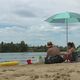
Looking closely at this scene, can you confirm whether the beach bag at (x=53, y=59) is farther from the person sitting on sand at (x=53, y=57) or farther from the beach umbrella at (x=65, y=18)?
the beach umbrella at (x=65, y=18)

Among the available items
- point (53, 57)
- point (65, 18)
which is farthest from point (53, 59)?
point (65, 18)

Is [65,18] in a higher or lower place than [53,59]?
higher

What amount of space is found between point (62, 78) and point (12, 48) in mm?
23743

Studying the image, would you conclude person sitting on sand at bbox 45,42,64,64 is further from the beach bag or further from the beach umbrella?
the beach umbrella

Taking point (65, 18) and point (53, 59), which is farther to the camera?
point (65, 18)

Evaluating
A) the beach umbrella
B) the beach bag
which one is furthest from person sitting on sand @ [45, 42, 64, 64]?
the beach umbrella

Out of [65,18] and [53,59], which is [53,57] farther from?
[65,18]

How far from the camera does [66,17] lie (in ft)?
58.6

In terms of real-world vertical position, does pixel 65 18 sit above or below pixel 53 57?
above

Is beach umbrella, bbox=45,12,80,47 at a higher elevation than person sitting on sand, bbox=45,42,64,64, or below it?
higher

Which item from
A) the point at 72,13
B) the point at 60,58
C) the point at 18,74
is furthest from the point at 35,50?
the point at 18,74

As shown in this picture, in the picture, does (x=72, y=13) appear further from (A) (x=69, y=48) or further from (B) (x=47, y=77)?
(B) (x=47, y=77)

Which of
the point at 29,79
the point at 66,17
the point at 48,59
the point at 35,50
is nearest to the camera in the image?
the point at 29,79

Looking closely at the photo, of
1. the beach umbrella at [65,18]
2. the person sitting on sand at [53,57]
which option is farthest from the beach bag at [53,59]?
the beach umbrella at [65,18]
